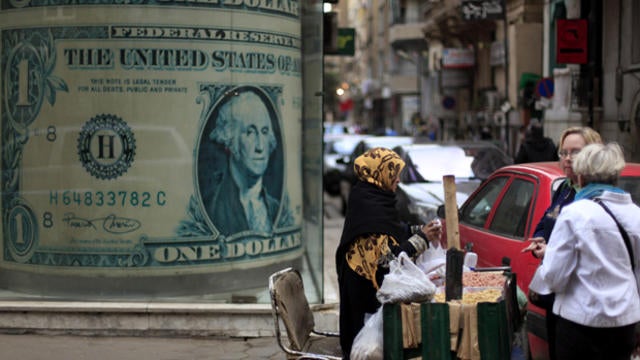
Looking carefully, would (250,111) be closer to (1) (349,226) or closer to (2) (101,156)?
(2) (101,156)

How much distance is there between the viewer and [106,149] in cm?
841

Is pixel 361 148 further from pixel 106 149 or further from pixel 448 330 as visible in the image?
pixel 448 330

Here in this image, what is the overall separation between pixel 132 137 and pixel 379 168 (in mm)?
3908

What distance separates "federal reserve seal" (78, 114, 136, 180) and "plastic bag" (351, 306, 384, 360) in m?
4.22

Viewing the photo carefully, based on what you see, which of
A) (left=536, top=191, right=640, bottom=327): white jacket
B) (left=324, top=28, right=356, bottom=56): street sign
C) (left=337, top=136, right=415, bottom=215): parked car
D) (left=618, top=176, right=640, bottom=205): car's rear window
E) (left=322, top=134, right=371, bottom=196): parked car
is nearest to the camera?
(left=536, top=191, right=640, bottom=327): white jacket

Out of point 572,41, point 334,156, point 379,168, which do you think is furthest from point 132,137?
point 334,156

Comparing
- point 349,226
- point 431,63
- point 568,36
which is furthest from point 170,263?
point 431,63

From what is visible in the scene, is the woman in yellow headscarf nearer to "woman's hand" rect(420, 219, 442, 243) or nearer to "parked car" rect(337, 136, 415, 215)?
"woman's hand" rect(420, 219, 442, 243)

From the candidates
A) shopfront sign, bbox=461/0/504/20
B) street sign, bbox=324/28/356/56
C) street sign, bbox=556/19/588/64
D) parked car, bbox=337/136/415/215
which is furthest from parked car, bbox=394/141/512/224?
shopfront sign, bbox=461/0/504/20

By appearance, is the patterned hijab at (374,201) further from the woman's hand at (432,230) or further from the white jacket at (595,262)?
the white jacket at (595,262)

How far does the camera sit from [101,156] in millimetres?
8406

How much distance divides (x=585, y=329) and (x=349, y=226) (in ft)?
4.65

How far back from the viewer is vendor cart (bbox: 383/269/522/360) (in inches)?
177

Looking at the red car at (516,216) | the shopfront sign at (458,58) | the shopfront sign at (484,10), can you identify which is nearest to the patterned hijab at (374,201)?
the red car at (516,216)
